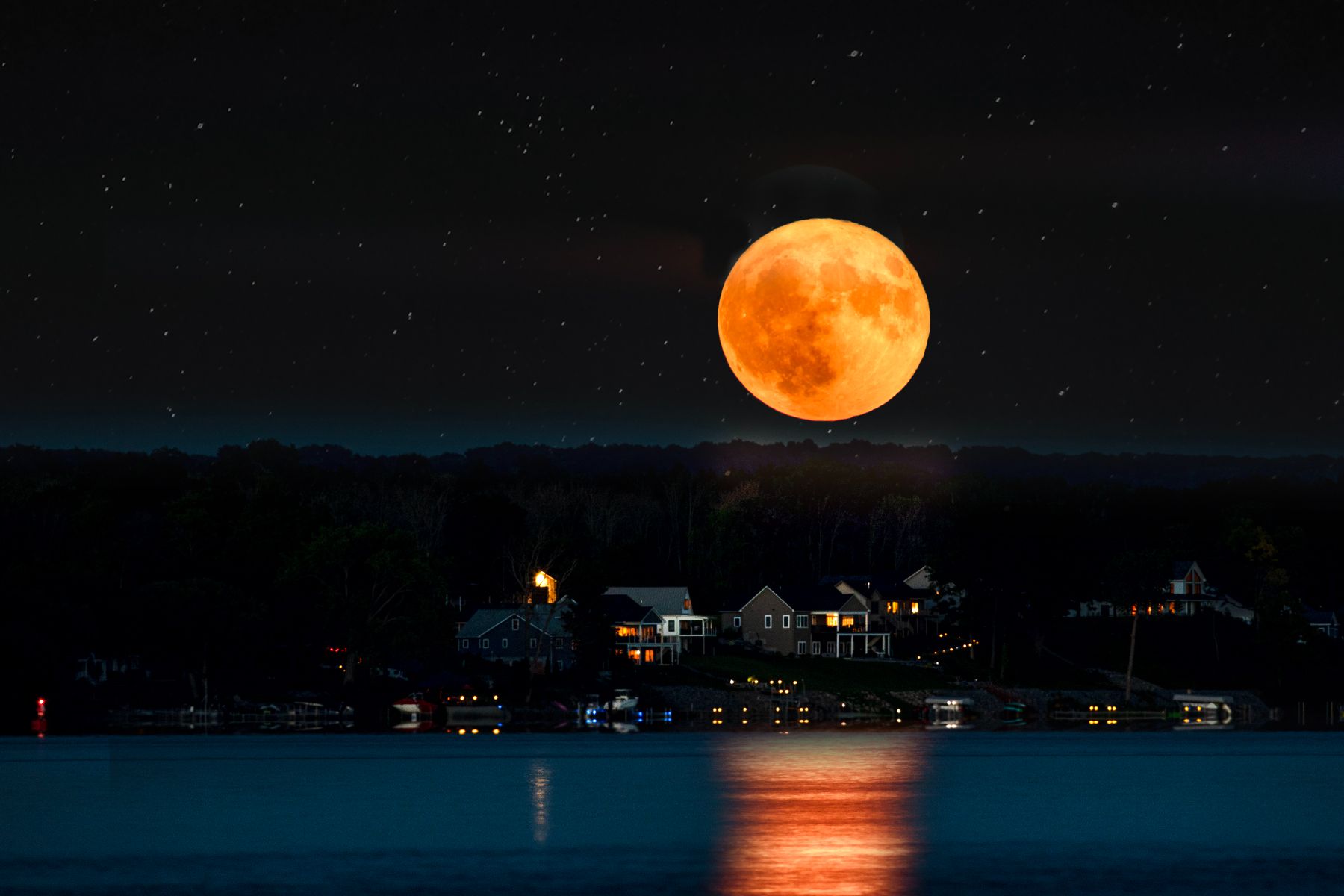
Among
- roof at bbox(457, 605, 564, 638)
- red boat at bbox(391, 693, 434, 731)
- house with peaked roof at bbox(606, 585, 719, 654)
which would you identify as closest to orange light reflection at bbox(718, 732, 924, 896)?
red boat at bbox(391, 693, 434, 731)

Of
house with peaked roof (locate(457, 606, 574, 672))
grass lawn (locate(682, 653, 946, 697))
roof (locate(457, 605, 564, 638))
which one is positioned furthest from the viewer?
roof (locate(457, 605, 564, 638))

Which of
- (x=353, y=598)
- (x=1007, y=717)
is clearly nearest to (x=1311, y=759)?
(x=1007, y=717)

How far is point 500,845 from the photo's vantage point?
47.9 m

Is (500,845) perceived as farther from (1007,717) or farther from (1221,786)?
(1007,717)

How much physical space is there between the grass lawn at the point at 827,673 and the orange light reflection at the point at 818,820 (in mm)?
58009

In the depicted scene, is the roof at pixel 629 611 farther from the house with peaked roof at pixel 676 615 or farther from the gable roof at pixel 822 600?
the gable roof at pixel 822 600

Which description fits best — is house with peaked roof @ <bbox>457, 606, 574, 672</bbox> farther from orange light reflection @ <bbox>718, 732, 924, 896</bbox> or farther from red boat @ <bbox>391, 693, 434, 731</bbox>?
orange light reflection @ <bbox>718, 732, 924, 896</bbox>

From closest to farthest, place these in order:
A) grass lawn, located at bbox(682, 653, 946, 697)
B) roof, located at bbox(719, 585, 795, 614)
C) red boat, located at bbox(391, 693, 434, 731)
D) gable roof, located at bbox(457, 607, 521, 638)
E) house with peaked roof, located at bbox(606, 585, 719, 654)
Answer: red boat, located at bbox(391, 693, 434, 731)
grass lawn, located at bbox(682, 653, 946, 697)
gable roof, located at bbox(457, 607, 521, 638)
house with peaked roof, located at bbox(606, 585, 719, 654)
roof, located at bbox(719, 585, 795, 614)

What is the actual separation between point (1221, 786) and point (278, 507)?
101m

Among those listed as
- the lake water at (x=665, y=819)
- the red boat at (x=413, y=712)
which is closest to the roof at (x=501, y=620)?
the red boat at (x=413, y=712)

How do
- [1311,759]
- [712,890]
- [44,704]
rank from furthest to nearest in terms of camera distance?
[44,704], [1311,759], [712,890]

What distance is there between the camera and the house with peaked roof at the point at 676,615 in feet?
586

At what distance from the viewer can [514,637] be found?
164375mm

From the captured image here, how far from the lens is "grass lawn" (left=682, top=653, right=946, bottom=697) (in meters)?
148
